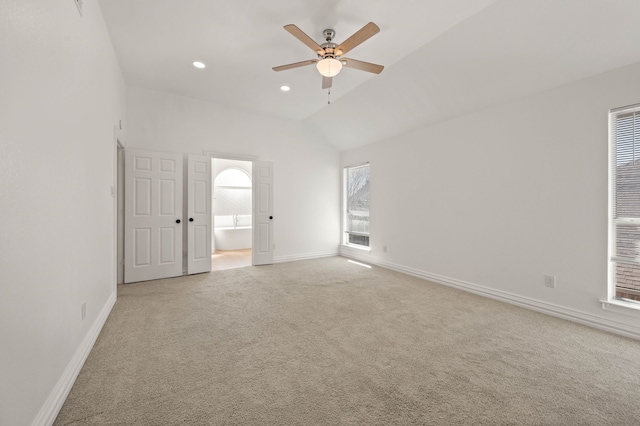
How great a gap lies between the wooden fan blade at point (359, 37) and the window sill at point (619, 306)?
337 cm

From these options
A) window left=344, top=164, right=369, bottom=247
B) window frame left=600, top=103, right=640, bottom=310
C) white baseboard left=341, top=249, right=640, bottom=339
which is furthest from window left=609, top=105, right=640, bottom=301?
window left=344, top=164, right=369, bottom=247

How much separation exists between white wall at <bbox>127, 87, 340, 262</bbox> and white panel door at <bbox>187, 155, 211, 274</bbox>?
0.36m

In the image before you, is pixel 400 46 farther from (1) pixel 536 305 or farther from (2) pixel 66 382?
(2) pixel 66 382

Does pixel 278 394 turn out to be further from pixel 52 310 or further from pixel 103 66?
pixel 103 66

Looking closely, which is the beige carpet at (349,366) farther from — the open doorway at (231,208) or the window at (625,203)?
the open doorway at (231,208)

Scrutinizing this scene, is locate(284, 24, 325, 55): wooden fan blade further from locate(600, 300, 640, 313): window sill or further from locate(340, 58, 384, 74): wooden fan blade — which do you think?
locate(600, 300, 640, 313): window sill

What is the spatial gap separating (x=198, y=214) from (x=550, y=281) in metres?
5.12

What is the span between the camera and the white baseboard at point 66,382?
1.44 m

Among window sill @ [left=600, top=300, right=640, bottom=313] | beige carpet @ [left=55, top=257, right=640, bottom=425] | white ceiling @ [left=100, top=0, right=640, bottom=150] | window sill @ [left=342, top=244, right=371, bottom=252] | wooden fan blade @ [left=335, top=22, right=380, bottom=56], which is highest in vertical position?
white ceiling @ [left=100, top=0, right=640, bottom=150]

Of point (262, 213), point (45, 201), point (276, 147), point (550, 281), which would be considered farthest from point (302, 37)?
point (550, 281)

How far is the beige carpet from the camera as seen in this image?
158 cm

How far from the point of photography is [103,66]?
9.50 feet

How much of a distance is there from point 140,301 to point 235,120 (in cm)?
353

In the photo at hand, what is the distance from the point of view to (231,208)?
28.2ft
